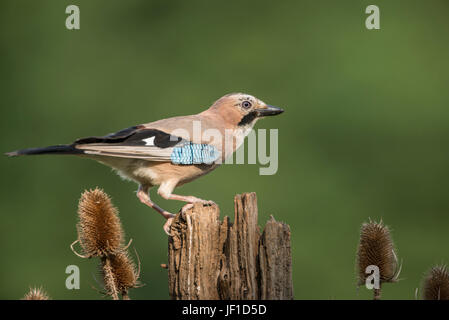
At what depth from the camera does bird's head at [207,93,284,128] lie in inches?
262

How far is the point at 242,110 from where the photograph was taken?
6676mm

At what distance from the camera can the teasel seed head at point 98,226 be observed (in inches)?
195

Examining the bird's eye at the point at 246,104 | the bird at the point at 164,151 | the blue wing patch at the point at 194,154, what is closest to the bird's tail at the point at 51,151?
the bird at the point at 164,151

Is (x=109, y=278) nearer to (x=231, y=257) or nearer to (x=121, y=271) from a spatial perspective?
(x=121, y=271)

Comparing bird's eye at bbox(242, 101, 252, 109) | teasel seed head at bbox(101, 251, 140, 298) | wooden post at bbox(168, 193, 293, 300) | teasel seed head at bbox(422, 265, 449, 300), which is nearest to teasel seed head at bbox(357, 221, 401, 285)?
teasel seed head at bbox(422, 265, 449, 300)

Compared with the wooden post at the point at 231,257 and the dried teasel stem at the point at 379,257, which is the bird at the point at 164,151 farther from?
the dried teasel stem at the point at 379,257

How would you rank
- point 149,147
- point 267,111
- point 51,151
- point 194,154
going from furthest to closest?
point 267,111 < point 194,154 < point 149,147 < point 51,151

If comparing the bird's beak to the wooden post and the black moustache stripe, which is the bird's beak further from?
the wooden post

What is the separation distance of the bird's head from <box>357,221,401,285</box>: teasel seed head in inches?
79.1

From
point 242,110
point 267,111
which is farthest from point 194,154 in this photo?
point 267,111

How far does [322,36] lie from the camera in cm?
1408

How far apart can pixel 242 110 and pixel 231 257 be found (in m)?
2.74

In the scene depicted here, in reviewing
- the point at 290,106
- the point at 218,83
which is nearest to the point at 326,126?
the point at 290,106

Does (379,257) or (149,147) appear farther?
(149,147)
